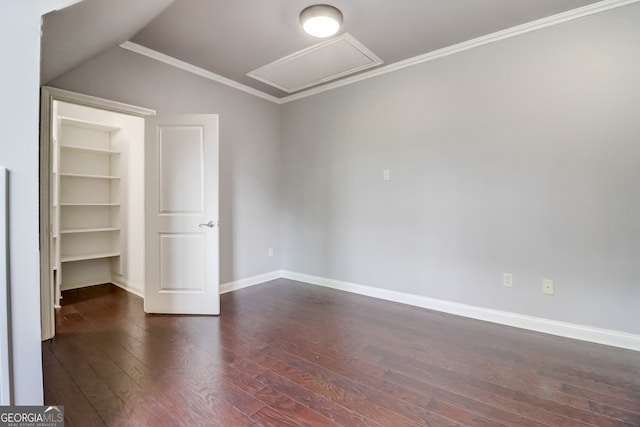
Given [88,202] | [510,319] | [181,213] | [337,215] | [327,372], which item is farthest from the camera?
[88,202]

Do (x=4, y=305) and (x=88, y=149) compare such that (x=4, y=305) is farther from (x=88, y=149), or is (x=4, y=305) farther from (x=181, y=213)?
(x=88, y=149)

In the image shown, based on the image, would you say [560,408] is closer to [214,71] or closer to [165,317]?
[165,317]

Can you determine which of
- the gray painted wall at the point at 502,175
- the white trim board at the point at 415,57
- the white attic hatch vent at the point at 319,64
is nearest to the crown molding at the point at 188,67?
the white trim board at the point at 415,57

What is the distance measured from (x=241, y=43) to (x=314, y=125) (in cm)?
144

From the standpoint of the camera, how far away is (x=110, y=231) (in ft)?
13.6

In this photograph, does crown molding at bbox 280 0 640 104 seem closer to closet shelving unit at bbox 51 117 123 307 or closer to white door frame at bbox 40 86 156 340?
white door frame at bbox 40 86 156 340

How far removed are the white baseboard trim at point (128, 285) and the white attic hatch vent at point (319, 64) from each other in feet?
9.74

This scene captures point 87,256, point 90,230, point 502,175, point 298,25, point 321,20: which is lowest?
point 87,256

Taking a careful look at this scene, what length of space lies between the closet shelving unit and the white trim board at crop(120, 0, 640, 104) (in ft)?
4.82

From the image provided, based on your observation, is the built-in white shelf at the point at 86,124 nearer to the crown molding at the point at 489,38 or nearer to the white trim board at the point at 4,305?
the crown molding at the point at 489,38

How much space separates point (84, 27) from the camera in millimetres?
1602

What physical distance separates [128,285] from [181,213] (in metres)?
1.64

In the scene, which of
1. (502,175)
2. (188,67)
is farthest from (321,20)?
(502,175)

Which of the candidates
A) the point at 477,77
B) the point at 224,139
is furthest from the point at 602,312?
the point at 224,139
